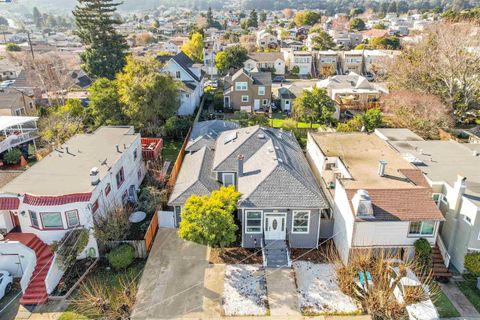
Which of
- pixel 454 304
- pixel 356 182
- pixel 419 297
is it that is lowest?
pixel 454 304

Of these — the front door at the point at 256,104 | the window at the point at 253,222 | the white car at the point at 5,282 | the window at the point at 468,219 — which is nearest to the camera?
the white car at the point at 5,282

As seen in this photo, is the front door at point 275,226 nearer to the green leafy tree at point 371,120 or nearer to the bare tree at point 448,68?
the green leafy tree at point 371,120

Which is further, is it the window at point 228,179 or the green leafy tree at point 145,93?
the green leafy tree at point 145,93

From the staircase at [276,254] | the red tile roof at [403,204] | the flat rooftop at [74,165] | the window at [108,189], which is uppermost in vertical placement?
the flat rooftop at [74,165]

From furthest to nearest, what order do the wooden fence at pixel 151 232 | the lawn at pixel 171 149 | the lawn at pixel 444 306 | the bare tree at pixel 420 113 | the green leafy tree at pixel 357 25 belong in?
the green leafy tree at pixel 357 25 → the bare tree at pixel 420 113 → the lawn at pixel 171 149 → the wooden fence at pixel 151 232 → the lawn at pixel 444 306

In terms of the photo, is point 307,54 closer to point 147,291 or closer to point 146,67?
point 146,67

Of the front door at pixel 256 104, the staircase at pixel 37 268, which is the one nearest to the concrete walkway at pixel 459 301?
the staircase at pixel 37 268

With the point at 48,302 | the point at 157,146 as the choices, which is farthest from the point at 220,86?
the point at 48,302

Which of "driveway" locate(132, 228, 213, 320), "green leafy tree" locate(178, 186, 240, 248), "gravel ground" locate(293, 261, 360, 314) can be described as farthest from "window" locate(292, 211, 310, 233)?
"driveway" locate(132, 228, 213, 320)
